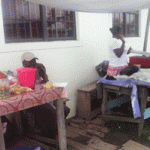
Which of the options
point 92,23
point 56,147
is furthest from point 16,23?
point 56,147

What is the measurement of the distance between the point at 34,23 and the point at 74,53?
3.74 ft

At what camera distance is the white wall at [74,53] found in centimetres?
346

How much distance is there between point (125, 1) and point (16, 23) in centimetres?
205

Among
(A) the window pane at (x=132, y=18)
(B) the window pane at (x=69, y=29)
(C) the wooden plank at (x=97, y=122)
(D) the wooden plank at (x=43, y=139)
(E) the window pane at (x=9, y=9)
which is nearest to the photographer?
(D) the wooden plank at (x=43, y=139)

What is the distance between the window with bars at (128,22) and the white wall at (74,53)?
1070mm

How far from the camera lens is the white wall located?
3463mm

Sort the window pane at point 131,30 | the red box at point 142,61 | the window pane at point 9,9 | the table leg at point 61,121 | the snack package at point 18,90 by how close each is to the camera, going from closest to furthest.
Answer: the snack package at point 18,90
the table leg at point 61,121
the window pane at point 9,9
the red box at point 142,61
the window pane at point 131,30

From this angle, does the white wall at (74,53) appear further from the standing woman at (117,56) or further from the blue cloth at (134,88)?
the blue cloth at (134,88)

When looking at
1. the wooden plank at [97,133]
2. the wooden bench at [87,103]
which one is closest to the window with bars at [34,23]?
the wooden bench at [87,103]

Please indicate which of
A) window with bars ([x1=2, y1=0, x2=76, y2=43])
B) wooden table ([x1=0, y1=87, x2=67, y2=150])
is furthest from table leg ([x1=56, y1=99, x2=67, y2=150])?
window with bars ([x1=2, y1=0, x2=76, y2=43])

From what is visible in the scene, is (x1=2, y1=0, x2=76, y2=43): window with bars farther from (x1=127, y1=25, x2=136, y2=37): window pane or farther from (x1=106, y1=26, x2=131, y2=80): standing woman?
(x1=127, y1=25, x2=136, y2=37): window pane

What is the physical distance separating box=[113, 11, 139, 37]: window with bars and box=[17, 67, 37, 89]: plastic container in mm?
4572


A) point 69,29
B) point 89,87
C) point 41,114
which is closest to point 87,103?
point 89,87

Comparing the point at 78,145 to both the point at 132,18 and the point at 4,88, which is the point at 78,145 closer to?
the point at 4,88
